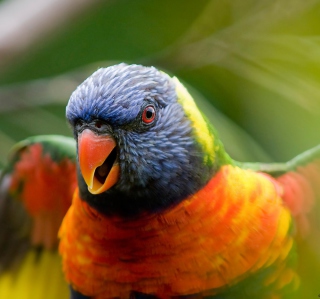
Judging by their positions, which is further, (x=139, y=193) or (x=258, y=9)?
(x=258, y=9)

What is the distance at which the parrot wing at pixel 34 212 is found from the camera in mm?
2115

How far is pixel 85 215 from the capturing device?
5.58 feet

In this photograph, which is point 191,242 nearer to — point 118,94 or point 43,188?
point 118,94

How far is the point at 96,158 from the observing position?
4.58ft

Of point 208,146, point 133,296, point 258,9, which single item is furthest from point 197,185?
point 258,9

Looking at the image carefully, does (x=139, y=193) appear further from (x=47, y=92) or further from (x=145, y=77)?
(x=47, y=92)

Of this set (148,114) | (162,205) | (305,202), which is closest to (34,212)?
(162,205)

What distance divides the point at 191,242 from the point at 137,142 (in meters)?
0.38

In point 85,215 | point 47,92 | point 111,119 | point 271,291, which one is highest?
point 47,92

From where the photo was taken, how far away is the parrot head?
4.71ft

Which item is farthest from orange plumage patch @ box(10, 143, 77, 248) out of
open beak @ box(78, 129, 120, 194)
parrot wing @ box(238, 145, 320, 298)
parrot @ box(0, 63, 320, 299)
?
parrot wing @ box(238, 145, 320, 298)

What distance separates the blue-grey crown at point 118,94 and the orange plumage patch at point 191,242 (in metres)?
0.34

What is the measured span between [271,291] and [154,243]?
49 cm

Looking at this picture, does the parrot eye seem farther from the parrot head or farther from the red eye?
the red eye
